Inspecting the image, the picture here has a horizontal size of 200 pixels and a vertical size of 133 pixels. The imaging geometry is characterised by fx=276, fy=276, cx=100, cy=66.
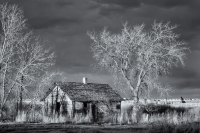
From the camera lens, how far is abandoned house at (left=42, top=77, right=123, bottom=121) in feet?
120

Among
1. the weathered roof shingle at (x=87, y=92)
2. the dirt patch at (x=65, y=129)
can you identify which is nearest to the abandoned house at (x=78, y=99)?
the weathered roof shingle at (x=87, y=92)

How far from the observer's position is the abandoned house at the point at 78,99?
36.7 meters

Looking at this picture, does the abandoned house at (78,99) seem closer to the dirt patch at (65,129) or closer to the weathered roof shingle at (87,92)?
the weathered roof shingle at (87,92)

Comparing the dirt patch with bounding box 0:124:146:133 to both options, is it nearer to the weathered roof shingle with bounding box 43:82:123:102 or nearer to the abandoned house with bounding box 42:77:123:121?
the abandoned house with bounding box 42:77:123:121

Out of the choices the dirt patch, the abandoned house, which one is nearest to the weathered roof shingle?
the abandoned house

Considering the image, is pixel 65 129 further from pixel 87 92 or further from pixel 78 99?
pixel 87 92

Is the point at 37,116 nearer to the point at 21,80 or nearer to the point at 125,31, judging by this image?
the point at 21,80

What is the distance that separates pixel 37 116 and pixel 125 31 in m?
13.8

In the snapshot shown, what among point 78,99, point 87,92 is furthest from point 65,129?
point 87,92

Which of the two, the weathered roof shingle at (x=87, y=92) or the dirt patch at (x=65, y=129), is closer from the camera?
the dirt patch at (x=65, y=129)

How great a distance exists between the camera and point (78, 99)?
36.5 metres

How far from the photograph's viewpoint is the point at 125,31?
32469 mm

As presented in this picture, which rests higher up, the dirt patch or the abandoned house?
the abandoned house

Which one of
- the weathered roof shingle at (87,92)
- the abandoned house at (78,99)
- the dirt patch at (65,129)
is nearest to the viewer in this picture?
the dirt patch at (65,129)
